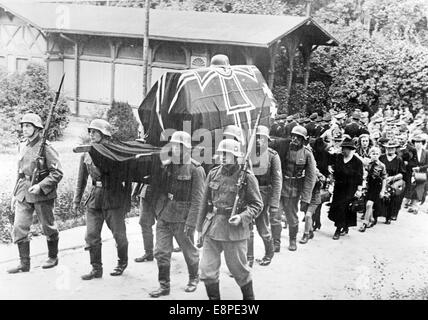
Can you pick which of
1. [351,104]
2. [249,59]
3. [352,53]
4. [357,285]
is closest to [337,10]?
[352,53]

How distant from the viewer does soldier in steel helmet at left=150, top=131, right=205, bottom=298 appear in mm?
6090

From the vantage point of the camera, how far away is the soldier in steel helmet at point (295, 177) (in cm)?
811

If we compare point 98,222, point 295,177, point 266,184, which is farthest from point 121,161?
point 295,177

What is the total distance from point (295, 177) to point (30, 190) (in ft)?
12.0

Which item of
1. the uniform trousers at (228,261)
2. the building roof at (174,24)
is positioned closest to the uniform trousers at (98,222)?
the uniform trousers at (228,261)

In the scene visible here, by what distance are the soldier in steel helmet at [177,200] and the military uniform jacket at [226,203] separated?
1.08 ft

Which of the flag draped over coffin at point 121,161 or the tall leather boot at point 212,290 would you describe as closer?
the tall leather boot at point 212,290

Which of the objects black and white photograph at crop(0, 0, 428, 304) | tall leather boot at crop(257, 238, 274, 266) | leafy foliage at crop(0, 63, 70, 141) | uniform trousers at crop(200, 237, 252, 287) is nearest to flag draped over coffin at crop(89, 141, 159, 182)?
black and white photograph at crop(0, 0, 428, 304)

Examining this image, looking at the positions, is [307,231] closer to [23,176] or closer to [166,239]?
[166,239]

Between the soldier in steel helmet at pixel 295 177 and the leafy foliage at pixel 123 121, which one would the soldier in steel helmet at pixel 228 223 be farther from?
the leafy foliage at pixel 123 121

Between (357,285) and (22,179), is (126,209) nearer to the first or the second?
(22,179)

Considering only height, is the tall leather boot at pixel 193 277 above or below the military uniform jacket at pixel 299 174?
below

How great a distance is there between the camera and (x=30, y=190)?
6.42 m

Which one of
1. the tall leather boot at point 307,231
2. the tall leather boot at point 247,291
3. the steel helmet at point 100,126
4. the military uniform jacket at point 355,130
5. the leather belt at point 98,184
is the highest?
the steel helmet at point 100,126
